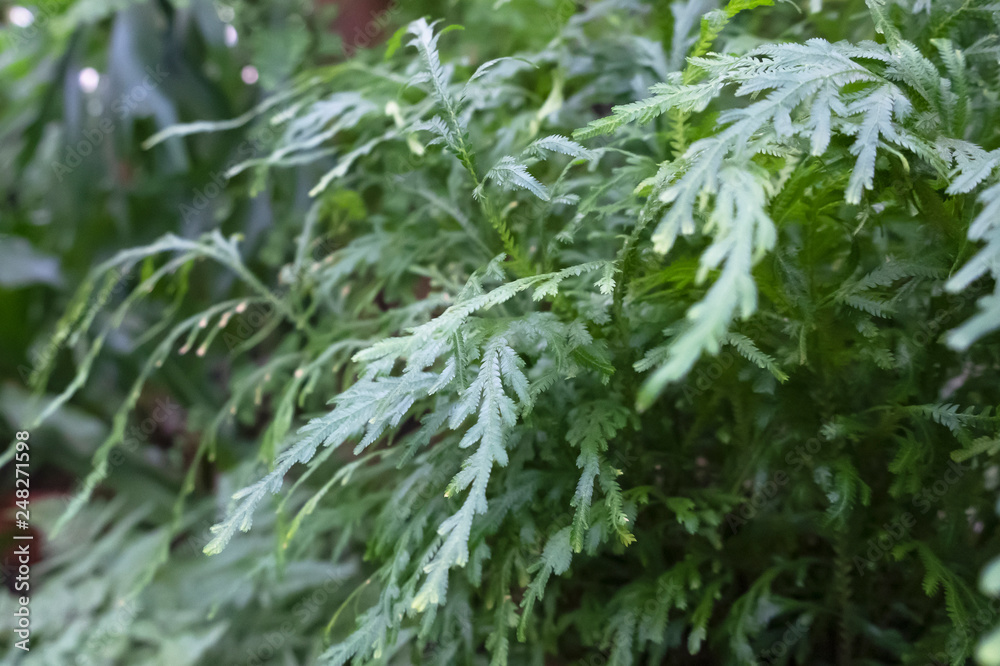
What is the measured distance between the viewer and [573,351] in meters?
0.46

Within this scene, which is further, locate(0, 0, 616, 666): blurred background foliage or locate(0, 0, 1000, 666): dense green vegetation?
locate(0, 0, 616, 666): blurred background foliage

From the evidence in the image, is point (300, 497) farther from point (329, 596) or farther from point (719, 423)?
point (719, 423)

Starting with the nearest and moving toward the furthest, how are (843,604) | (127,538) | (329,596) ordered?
(843,604) < (329,596) < (127,538)

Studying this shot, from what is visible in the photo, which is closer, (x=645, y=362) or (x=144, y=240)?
(x=645, y=362)

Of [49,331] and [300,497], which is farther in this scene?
[49,331]

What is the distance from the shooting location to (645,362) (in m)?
0.44

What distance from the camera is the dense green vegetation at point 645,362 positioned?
1.37ft

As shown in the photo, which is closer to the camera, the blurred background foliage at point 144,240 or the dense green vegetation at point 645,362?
the dense green vegetation at point 645,362

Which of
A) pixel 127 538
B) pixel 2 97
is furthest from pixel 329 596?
pixel 2 97

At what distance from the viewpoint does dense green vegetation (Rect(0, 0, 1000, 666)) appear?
417 millimetres

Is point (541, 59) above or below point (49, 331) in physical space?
above

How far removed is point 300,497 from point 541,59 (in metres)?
0.79

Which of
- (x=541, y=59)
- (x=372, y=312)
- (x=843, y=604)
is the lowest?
(x=843, y=604)

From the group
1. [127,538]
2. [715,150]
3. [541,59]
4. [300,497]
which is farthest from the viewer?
[127,538]
